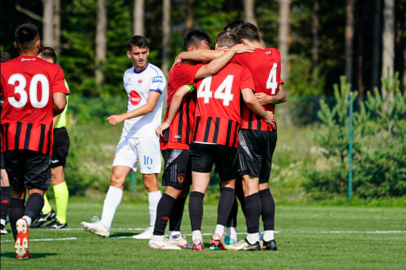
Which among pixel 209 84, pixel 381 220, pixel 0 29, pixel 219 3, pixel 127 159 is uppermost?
pixel 219 3

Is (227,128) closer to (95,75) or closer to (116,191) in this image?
(116,191)

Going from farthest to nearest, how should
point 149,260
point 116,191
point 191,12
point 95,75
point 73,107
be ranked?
point 191,12 < point 95,75 < point 73,107 < point 116,191 < point 149,260

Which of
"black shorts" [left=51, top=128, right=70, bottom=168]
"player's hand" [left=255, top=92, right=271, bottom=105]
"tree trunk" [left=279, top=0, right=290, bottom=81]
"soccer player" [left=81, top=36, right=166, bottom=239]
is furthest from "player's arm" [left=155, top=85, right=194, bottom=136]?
"tree trunk" [left=279, top=0, right=290, bottom=81]

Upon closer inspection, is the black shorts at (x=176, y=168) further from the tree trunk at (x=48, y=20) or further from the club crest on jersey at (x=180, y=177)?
the tree trunk at (x=48, y=20)

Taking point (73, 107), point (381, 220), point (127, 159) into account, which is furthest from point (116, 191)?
point (73, 107)

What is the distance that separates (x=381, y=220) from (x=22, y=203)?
5963 mm

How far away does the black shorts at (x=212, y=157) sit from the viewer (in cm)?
775

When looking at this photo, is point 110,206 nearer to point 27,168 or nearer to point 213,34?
point 27,168

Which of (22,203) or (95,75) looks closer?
(22,203)

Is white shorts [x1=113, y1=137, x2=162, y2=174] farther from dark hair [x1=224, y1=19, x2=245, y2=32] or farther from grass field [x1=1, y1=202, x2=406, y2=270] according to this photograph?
dark hair [x1=224, y1=19, x2=245, y2=32]

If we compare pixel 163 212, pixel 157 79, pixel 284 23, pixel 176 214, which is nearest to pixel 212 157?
pixel 163 212

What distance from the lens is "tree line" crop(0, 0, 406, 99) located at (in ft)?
135

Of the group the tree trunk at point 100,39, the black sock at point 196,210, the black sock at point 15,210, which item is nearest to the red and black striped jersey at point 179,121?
the black sock at point 196,210

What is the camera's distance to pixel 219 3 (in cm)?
5094
